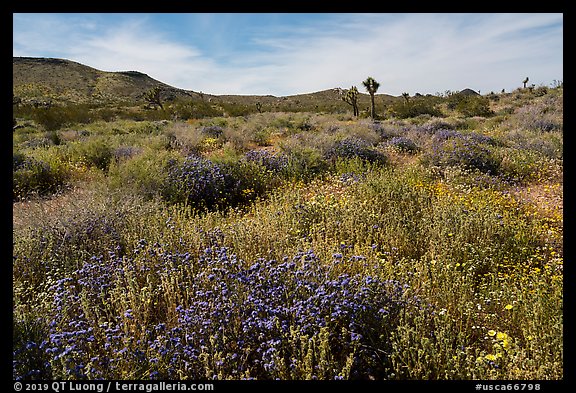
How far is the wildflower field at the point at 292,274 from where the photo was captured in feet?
8.06

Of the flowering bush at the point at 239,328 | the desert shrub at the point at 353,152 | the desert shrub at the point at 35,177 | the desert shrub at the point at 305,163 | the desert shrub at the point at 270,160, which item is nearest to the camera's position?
the flowering bush at the point at 239,328

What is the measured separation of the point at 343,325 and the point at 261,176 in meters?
5.04

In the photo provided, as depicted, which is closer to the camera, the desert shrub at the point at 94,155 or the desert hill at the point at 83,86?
the desert shrub at the point at 94,155

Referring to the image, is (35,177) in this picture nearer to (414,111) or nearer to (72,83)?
(414,111)

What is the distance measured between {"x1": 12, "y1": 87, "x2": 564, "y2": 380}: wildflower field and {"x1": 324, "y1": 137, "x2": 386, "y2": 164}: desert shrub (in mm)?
1014

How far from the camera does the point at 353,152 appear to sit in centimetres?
906

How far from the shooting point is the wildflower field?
246 centimetres

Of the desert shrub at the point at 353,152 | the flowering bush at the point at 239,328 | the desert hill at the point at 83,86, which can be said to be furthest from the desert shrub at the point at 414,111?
the flowering bush at the point at 239,328

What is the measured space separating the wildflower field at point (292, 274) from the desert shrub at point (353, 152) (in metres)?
1.01

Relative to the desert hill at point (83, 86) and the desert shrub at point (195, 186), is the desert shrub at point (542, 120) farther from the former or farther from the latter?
the desert hill at point (83, 86)

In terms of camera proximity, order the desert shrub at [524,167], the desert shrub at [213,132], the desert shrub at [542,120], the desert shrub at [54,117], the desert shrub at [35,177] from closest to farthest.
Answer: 1. the desert shrub at [35,177]
2. the desert shrub at [524,167]
3. the desert shrub at [542,120]
4. the desert shrub at [213,132]
5. the desert shrub at [54,117]

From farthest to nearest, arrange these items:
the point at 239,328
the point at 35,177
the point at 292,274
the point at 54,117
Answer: the point at 54,117, the point at 35,177, the point at 292,274, the point at 239,328

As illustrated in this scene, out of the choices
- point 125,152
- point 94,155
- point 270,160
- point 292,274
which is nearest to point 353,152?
point 270,160

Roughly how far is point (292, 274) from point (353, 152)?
6.35m
